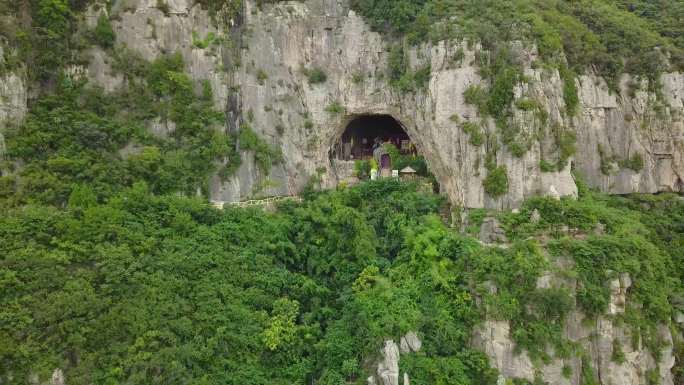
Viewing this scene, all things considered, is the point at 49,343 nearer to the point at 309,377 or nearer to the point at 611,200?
the point at 309,377

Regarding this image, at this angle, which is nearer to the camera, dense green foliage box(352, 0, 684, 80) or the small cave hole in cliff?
Answer: dense green foliage box(352, 0, 684, 80)

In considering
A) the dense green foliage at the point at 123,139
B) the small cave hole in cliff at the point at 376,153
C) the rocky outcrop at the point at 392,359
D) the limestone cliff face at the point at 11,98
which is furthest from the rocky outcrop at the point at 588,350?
the limestone cliff face at the point at 11,98

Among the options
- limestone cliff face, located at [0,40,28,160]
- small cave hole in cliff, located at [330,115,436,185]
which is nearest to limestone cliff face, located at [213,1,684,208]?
small cave hole in cliff, located at [330,115,436,185]

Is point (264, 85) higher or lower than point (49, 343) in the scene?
higher

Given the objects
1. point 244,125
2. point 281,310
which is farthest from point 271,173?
point 281,310

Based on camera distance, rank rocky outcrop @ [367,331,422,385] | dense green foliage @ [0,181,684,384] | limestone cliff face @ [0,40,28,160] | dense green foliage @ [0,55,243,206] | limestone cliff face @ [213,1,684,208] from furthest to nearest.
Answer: limestone cliff face @ [213,1,684,208], dense green foliage @ [0,55,243,206], limestone cliff face @ [0,40,28,160], rocky outcrop @ [367,331,422,385], dense green foliage @ [0,181,684,384]

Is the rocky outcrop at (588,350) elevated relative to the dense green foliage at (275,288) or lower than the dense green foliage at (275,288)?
lower

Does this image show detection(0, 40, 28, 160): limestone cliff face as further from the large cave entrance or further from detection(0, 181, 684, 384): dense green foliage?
the large cave entrance

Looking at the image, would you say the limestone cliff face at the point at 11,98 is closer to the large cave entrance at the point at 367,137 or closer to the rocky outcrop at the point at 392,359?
the large cave entrance at the point at 367,137
